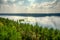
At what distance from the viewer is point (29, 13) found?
114 inches

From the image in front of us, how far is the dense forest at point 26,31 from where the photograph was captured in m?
2.75

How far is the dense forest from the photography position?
2.75m

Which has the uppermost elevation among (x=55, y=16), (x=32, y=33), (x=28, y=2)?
(x=28, y=2)

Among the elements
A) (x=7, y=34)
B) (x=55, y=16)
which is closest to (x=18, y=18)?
(x=7, y=34)

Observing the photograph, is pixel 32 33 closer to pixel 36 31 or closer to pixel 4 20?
pixel 36 31

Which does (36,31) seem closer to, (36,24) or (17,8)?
(36,24)

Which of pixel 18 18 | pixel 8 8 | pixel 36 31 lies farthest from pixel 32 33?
pixel 8 8

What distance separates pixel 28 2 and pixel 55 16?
1.32 ft

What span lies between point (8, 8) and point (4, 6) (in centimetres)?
6

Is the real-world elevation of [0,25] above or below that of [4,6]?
below

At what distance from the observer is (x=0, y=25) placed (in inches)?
110

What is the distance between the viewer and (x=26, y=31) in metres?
2.82

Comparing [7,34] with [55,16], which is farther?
[55,16]

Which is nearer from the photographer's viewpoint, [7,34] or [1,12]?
[7,34]
